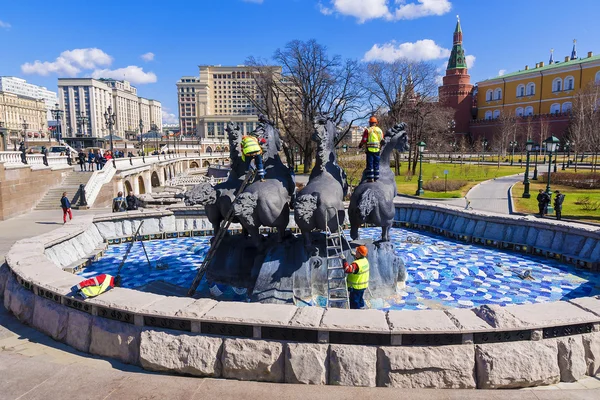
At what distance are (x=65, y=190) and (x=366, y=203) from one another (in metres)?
23.7

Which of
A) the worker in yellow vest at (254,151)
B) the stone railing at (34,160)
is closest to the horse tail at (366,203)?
the worker in yellow vest at (254,151)

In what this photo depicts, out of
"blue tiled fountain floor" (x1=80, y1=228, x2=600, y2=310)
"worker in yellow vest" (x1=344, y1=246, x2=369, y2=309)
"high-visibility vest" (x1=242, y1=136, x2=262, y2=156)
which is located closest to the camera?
"worker in yellow vest" (x1=344, y1=246, x2=369, y2=309)

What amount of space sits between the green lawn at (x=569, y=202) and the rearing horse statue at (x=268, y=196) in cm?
1383

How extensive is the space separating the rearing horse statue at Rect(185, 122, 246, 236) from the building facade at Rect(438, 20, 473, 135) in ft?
254

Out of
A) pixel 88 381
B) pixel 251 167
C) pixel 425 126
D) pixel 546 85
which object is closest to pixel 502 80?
pixel 546 85

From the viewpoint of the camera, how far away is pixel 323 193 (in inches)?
337

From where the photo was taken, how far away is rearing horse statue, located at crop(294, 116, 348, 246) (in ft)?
27.3

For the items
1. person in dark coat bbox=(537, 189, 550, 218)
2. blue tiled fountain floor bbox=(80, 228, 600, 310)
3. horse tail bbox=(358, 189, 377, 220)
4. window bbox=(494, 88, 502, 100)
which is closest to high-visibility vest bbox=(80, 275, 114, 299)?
blue tiled fountain floor bbox=(80, 228, 600, 310)

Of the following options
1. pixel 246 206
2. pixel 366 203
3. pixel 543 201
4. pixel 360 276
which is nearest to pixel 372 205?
pixel 366 203

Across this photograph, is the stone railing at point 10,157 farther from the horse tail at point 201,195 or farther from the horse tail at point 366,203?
the horse tail at point 366,203

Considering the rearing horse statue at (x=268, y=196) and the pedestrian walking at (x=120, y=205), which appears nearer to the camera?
the rearing horse statue at (x=268, y=196)

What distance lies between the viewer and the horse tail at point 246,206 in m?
8.54

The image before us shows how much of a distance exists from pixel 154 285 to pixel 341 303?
A: 4.87 meters

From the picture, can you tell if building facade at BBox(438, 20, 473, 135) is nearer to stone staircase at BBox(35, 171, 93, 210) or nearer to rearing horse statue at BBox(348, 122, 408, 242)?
stone staircase at BBox(35, 171, 93, 210)
